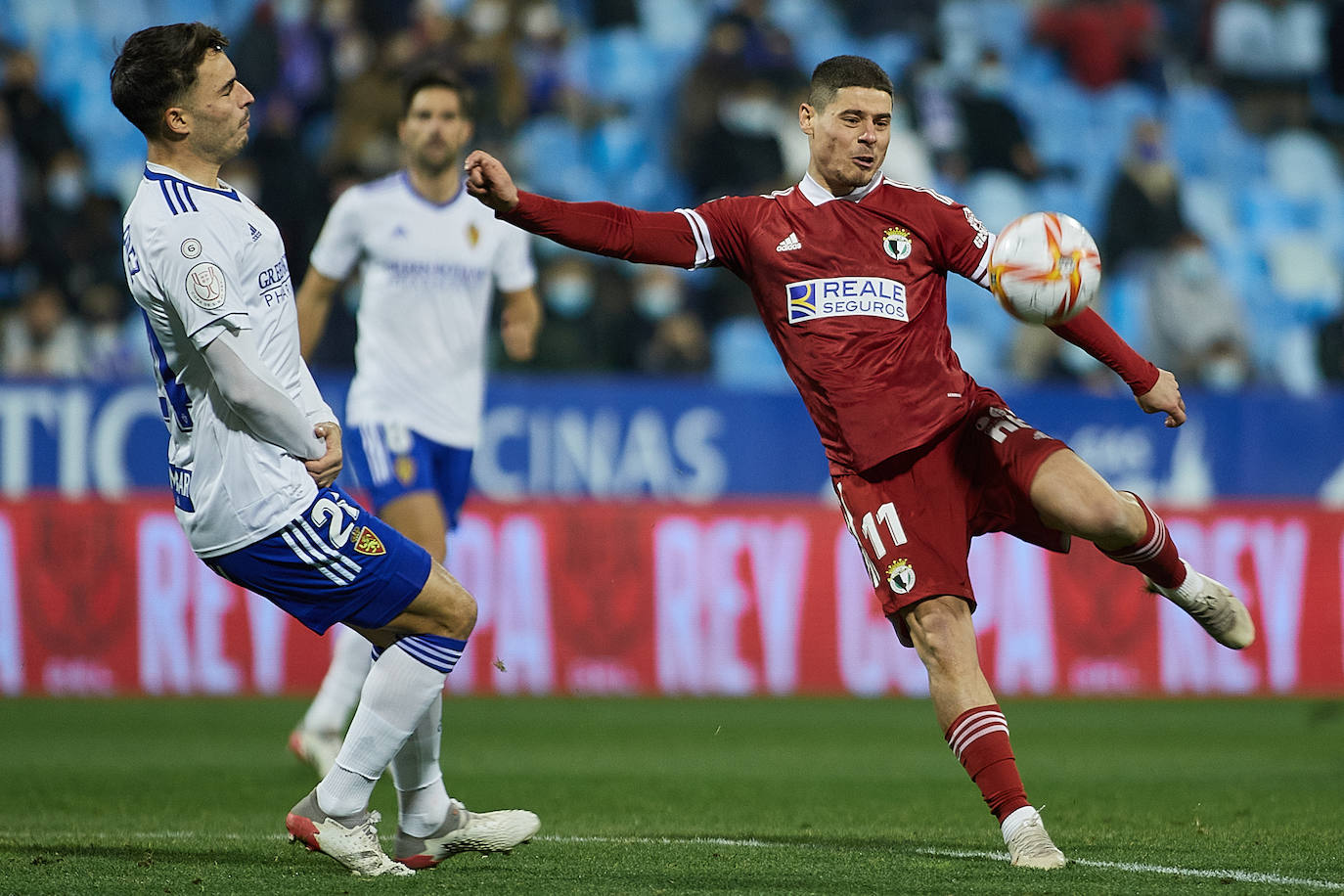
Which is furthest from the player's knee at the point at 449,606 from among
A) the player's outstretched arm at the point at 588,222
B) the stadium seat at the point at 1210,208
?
the stadium seat at the point at 1210,208

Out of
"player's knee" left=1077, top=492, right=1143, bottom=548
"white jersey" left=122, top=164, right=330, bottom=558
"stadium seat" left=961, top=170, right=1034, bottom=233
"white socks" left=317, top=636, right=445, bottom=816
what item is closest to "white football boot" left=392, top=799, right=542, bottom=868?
"white socks" left=317, top=636, right=445, bottom=816

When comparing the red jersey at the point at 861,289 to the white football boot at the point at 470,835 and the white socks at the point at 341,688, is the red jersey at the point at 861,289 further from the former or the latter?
the white socks at the point at 341,688

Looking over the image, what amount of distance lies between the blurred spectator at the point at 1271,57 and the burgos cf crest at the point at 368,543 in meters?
13.6

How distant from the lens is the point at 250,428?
4.69 metres

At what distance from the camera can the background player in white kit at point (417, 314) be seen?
7.38 metres

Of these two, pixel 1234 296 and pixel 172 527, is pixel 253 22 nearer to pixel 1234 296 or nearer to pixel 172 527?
pixel 172 527

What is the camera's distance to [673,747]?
8961 mm

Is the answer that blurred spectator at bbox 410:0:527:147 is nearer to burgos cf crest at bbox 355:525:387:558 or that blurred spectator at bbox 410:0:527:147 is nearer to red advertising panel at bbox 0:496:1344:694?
red advertising panel at bbox 0:496:1344:694

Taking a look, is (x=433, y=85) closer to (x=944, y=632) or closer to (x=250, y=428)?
(x=250, y=428)

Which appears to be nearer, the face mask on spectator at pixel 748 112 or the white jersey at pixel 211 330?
the white jersey at pixel 211 330

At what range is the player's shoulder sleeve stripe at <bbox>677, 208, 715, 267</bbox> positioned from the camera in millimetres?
5438

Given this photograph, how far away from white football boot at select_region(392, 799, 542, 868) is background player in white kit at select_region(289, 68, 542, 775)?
2240 millimetres

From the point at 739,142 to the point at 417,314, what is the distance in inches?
277

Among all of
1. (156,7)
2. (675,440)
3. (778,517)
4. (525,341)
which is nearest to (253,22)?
(156,7)
